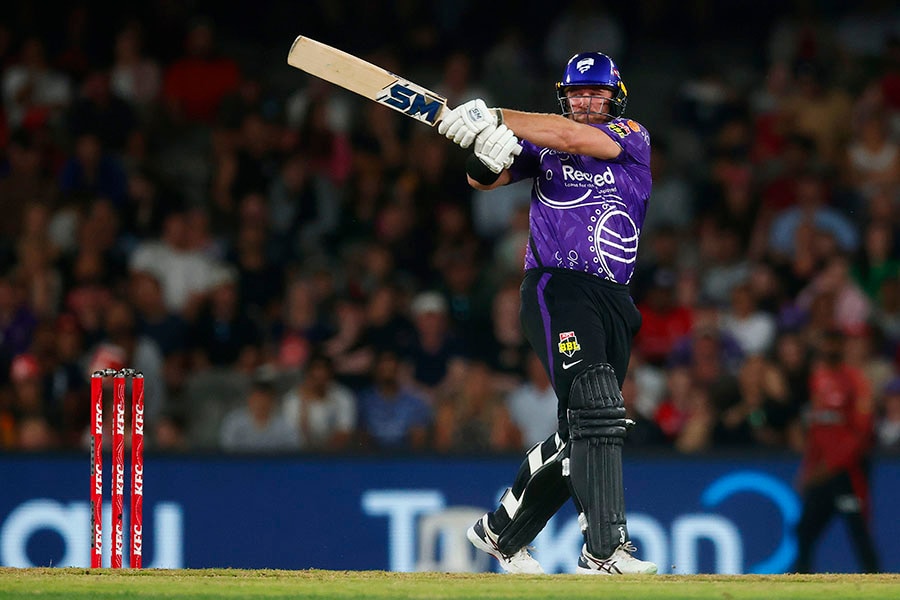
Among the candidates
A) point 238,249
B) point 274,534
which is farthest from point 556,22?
point 274,534

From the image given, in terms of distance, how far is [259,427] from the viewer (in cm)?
1186

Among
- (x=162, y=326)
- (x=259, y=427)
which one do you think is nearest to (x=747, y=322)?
(x=259, y=427)

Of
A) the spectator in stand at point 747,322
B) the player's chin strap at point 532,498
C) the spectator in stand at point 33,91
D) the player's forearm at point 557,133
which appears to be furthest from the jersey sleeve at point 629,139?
the spectator in stand at point 33,91

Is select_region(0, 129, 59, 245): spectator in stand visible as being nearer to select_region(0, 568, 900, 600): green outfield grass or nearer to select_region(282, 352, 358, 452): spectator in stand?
select_region(282, 352, 358, 452): spectator in stand

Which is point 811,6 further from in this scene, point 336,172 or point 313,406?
point 313,406

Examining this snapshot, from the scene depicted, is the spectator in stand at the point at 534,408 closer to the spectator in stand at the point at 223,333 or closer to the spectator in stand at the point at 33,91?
the spectator in stand at the point at 223,333

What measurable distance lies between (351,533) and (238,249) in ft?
10.4

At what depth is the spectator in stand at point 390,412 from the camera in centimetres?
1187

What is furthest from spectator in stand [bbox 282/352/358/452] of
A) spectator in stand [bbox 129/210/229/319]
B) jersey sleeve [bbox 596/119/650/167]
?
jersey sleeve [bbox 596/119/650/167]

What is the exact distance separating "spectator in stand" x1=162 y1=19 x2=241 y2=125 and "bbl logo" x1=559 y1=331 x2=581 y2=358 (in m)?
8.36

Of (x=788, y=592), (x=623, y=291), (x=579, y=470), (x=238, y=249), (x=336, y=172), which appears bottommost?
(x=788, y=592)

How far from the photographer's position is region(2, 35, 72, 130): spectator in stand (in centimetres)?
1477

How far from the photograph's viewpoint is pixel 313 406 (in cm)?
1199

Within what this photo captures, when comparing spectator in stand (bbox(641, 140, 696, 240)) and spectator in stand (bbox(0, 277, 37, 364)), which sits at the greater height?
spectator in stand (bbox(641, 140, 696, 240))
